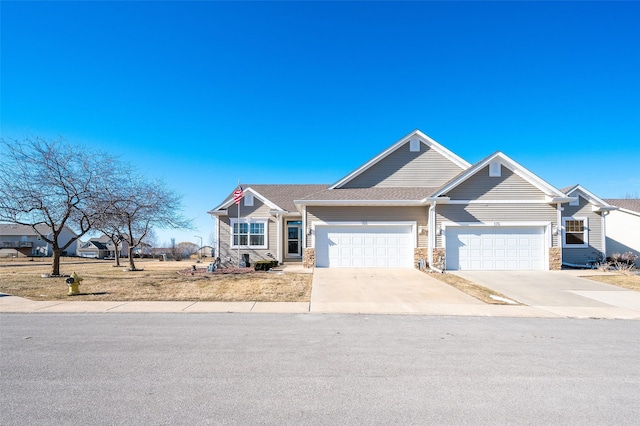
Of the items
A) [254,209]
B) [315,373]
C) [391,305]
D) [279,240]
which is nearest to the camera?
[315,373]

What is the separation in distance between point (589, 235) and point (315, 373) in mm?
20952

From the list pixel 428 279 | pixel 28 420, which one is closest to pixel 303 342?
pixel 28 420

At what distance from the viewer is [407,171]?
1966cm

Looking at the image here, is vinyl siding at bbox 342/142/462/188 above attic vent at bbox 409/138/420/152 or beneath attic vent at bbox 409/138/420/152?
beneath

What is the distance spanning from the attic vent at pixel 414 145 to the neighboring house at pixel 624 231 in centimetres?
1452

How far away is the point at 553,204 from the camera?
1677 cm

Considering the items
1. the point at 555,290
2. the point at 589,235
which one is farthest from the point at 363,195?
the point at 589,235

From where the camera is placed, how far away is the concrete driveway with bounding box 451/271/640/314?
9.73m

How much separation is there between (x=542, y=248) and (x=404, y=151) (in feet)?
28.4

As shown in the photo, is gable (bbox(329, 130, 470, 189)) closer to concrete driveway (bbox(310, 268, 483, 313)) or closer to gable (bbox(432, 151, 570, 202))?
gable (bbox(432, 151, 570, 202))

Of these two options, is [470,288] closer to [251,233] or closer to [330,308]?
[330,308]

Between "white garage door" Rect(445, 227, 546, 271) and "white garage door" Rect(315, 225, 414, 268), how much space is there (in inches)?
85.8

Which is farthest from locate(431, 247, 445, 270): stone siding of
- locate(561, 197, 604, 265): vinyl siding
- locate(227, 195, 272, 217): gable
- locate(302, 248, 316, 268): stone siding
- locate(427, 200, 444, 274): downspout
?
locate(227, 195, 272, 217): gable

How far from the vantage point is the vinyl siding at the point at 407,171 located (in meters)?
19.6
